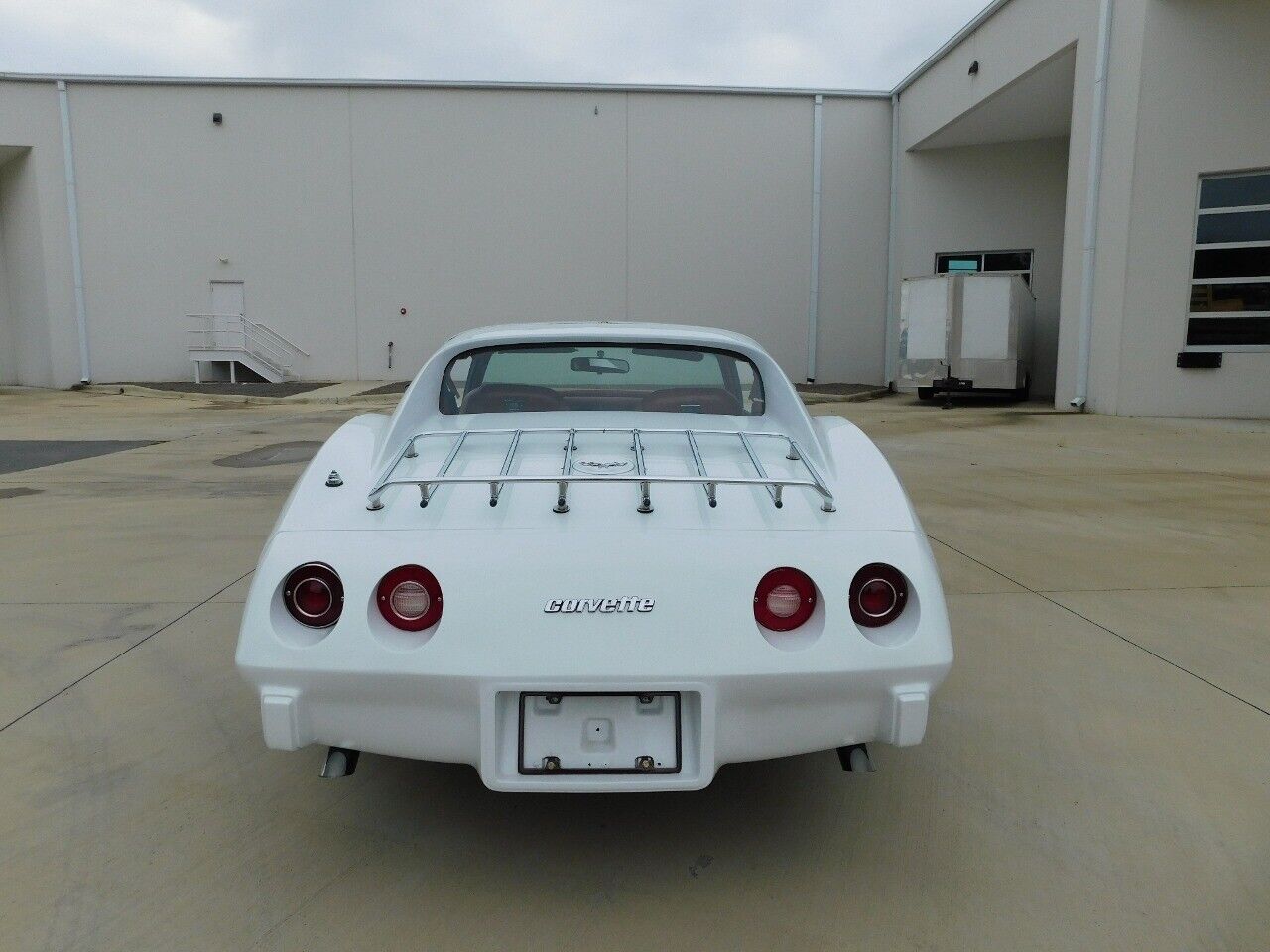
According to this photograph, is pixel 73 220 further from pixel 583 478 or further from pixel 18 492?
pixel 583 478

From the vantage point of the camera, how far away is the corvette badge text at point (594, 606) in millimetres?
1931

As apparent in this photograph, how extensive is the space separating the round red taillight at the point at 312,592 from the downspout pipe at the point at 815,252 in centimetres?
2109

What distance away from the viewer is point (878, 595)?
Result: 2.08m

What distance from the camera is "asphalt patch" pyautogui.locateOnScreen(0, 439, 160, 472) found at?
8805mm

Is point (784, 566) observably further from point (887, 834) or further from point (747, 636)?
point (887, 834)

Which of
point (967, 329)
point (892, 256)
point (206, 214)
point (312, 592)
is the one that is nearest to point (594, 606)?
point (312, 592)

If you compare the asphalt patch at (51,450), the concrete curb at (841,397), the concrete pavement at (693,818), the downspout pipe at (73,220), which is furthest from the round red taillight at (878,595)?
the downspout pipe at (73,220)

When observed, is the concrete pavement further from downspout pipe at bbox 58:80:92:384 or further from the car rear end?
downspout pipe at bbox 58:80:92:384

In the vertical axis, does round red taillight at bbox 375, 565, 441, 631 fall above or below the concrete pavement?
above

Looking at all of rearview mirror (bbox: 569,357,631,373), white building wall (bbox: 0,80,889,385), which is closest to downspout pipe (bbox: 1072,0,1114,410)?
white building wall (bbox: 0,80,889,385)

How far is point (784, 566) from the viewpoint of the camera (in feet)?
6.57

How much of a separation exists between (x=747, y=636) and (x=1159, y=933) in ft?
3.34

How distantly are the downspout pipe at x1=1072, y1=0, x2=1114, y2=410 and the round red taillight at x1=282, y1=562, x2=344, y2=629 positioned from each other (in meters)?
14.0

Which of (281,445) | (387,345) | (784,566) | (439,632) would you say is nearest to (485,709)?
(439,632)
